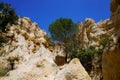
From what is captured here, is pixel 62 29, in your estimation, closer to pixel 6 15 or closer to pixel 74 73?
pixel 6 15

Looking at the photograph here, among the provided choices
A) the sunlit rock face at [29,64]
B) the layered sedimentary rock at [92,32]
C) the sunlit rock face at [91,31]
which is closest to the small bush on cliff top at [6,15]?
the sunlit rock face at [29,64]

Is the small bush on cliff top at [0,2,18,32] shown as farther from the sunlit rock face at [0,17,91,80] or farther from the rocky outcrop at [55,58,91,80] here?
the rocky outcrop at [55,58,91,80]

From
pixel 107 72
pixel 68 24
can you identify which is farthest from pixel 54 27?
pixel 107 72

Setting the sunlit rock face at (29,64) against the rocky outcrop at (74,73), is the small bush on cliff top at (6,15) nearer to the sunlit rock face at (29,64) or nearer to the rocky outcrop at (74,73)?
the sunlit rock face at (29,64)

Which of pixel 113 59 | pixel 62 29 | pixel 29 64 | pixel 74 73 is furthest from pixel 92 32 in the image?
pixel 113 59

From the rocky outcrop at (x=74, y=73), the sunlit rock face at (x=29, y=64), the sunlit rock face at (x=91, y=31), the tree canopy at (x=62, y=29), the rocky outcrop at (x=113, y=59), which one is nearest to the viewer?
the rocky outcrop at (x=113, y=59)

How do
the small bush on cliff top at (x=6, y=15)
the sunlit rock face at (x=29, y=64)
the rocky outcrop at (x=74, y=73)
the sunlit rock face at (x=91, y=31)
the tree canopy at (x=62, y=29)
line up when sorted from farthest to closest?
1. the sunlit rock face at (x=91, y=31)
2. the tree canopy at (x=62, y=29)
3. the small bush on cliff top at (x=6, y=15)
4. the sunlit rock face at (x=29, y=64)
5. the rocky outcrop at (x=74, y=73)

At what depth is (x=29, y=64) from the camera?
23875 mm

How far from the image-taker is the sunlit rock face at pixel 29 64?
1848 cm

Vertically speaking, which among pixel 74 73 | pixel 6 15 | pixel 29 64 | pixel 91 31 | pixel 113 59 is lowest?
pixel 113 59

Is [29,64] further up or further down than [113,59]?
further up

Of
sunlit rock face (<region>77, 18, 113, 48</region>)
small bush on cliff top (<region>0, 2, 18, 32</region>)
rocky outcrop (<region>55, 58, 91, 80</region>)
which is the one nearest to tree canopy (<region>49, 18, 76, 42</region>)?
sunlit rock face (<region>77, 18, 113, 48</region>)

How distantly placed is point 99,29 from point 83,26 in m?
5.98

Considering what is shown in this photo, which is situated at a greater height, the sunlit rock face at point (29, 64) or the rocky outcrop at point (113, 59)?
the sunlit rock face at point (29, 64)
